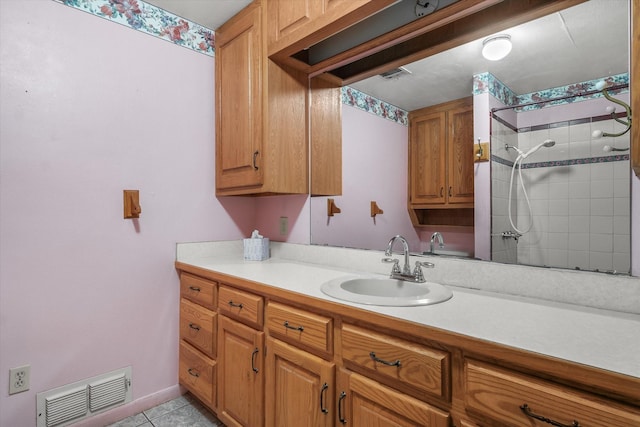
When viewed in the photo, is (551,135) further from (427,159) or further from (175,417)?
(175,417)

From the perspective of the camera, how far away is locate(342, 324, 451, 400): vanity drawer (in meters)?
0.87

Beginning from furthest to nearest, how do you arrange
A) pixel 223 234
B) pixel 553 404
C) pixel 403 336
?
pixel 223 234 → pixel 403 336 → pixel 553 404

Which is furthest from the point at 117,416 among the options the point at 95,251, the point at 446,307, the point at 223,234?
the point at 446,307

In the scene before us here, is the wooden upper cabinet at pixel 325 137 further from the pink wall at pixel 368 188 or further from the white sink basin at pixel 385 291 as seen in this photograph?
the white sink basin at pixel 385 291

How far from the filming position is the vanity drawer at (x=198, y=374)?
1723 millimetres

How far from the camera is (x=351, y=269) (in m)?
1.75

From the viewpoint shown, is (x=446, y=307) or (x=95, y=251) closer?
(x=446, y=307)

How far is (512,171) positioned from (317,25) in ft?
3.44

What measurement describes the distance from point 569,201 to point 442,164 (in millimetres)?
498

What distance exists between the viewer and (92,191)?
5.69 feet

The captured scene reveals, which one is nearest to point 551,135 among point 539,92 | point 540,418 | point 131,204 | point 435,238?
point 539,92

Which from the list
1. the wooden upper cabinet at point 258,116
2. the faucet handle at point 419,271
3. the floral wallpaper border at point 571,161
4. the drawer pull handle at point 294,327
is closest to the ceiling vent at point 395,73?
the wooden upper cabinet at point 258,116

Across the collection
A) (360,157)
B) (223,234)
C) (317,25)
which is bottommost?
(223,234)

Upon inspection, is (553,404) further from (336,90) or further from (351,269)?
(336,90)
